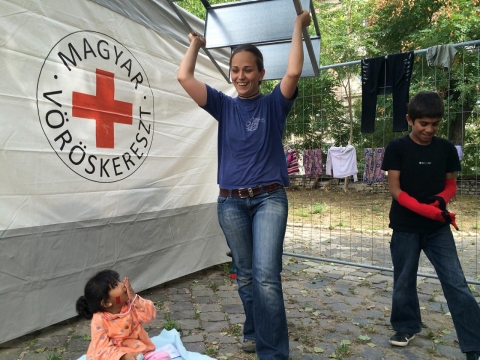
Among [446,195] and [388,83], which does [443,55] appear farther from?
[446,195]

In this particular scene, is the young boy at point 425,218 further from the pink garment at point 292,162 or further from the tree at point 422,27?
the tree at point 422,27

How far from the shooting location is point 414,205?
2.57 meters

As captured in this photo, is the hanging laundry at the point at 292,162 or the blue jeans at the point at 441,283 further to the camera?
the hanging laundry at the point at 292,162

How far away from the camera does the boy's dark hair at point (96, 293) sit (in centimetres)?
226

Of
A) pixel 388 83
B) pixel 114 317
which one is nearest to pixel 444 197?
pixel 114 317

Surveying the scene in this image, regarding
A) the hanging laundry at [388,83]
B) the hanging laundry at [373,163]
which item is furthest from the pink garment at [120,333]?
the hanging laundry at [373,163]

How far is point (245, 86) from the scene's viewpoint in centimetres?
240

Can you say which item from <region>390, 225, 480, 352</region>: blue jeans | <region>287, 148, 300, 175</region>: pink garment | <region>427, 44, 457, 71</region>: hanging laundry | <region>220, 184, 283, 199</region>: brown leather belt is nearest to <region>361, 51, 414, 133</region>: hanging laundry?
<region>427, 44, 457, 71</region>: hanging laundry

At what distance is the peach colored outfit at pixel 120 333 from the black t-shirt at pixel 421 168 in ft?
5.68

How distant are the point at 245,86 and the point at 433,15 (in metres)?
11.8

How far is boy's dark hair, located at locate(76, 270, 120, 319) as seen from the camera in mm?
2256

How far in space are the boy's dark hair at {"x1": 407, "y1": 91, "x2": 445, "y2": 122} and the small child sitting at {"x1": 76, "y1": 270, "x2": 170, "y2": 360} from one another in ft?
6.53

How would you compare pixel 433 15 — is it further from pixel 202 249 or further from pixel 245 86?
pixel 245 86

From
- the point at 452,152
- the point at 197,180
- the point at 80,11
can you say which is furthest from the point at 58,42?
the point at 452,152
